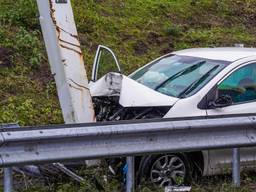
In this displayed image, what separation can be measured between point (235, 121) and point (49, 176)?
1987 mm

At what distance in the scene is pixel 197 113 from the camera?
23.9ft

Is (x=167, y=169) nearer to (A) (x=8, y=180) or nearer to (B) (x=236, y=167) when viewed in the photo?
(B) (x=236, y=167)

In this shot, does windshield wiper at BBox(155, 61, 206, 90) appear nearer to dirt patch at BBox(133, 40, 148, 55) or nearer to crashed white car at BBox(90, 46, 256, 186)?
crashed white car at BBox(90, 46, 256, 186)

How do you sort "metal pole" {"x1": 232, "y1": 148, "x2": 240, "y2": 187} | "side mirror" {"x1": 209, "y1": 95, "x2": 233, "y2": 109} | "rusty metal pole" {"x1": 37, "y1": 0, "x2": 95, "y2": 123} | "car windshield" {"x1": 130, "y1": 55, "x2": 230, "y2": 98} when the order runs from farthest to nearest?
"car windshield" {"x1": 130, "y1": 55, "x2": 230, "y2": 98} < "rusty metal pole" {"x1": 37, "y1": 0, "x2": 95, "y2": 123} < "side mirror" {"x1": 209, "y1": 95, "x2": 233, "y2": 109} < "metal pole" {"x1": 232, "y1": 148, "x2": 240, "y2": 187}

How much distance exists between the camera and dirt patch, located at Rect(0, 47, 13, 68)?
1102 centimetres

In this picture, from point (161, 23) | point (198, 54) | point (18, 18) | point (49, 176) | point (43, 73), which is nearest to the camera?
point (49, 176)

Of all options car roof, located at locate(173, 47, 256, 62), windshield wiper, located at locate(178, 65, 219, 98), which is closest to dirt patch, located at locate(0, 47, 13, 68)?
car roof, located at locate(173, 47, 256, 62)

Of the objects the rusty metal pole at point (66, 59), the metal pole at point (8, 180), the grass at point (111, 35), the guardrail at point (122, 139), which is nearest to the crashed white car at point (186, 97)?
the rusty metal pole at point (66, 59)

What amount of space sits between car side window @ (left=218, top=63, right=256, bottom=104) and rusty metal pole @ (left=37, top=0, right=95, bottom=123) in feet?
5.28

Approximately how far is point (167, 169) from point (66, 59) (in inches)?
68.2

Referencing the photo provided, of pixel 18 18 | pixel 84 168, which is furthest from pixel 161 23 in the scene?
pixel 84 168

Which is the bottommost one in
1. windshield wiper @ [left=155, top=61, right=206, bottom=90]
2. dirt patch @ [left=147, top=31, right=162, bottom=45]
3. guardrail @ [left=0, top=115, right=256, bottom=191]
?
guardrail @ [left=0, top=115, right=256, bottom=191]

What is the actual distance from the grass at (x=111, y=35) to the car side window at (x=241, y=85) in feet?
6.42

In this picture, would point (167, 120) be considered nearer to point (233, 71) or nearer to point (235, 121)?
point (235, 121)
